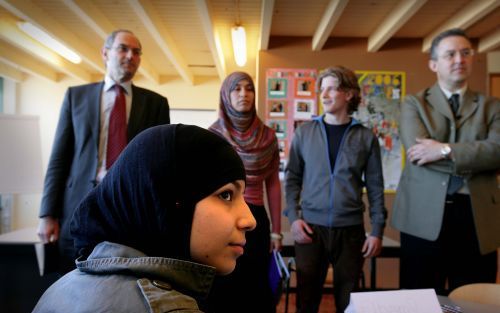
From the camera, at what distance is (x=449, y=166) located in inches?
69.6

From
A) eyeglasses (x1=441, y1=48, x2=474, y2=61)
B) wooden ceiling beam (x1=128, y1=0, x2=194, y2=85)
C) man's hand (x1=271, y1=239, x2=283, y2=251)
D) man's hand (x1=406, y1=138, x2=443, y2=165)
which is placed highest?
wooden ceiling beam (x1=128, y1=0, x2=194, y2=85)

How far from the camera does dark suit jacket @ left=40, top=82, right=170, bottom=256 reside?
5.68ft

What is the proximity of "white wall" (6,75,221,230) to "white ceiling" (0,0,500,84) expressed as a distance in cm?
173

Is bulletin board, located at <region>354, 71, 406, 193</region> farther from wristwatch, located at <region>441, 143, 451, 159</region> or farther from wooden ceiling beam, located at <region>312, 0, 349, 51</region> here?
wristwatch, located at <region>441, 143, 451, 159</region>

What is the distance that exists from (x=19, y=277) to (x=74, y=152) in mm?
1220

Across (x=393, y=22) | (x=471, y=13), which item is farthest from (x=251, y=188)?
(x=471, y=13)

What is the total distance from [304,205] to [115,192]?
1429mm

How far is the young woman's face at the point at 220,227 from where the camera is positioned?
0.72 m

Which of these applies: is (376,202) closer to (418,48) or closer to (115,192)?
(115,192)

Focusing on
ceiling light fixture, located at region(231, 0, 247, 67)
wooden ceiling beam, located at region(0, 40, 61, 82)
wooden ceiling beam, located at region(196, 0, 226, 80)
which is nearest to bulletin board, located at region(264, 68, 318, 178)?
ceiling light fixture, located at region(231, 0, 247, 67)

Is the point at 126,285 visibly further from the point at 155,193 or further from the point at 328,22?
the point at 328,22

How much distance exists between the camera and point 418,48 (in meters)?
4.48

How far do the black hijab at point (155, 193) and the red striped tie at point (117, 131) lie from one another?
1.06 metres

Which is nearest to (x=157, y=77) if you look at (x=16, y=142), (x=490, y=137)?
(x=16, y=142)
